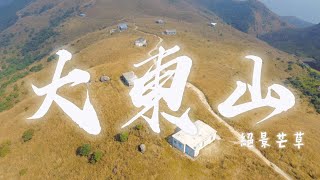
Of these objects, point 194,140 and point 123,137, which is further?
point 123,137

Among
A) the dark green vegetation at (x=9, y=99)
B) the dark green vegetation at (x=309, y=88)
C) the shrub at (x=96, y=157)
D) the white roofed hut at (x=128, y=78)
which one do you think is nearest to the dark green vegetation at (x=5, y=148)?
the shrub at (x=96, y=157)

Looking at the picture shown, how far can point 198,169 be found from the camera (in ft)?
170

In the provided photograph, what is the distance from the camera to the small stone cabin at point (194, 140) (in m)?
53.2

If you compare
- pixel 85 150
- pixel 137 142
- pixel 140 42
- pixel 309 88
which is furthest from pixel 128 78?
pixel 309 88

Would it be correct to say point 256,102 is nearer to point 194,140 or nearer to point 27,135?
point 194,140

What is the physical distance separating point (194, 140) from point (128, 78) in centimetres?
2480

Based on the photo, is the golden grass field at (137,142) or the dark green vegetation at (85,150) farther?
the dark green vegetation at (85,150)

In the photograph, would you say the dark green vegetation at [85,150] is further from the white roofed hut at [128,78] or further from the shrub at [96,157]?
the white roofed hut at [128,78]

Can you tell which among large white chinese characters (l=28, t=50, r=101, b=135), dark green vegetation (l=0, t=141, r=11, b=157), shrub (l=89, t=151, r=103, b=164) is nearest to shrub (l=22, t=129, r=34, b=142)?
dark green vegetation (l=0, t=141, r=11, b=157)

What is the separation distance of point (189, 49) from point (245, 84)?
3452 cm

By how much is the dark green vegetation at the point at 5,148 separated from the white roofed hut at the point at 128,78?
2890 cm

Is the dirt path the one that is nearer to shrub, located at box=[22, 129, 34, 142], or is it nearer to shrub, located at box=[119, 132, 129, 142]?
shrub, located at box=[119, 132, 129, 142]

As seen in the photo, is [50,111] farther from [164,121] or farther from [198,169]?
[198,169]

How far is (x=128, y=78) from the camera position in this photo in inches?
2781
